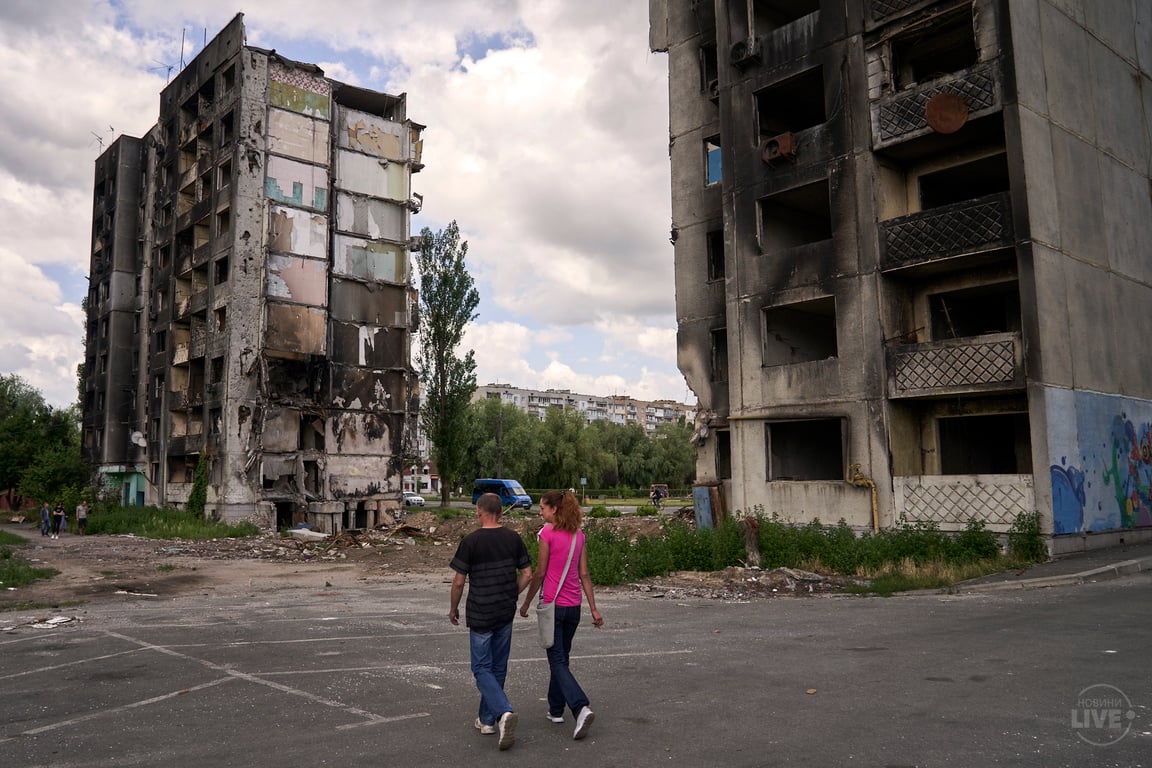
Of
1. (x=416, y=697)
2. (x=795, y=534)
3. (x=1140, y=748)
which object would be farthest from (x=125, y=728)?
(x=795, y=534)

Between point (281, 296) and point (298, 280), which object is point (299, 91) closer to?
point (298, 280)

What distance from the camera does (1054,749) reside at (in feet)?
17.1

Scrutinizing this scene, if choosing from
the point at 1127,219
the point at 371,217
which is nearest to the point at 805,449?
the point at 1127,219

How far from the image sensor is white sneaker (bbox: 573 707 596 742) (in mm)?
5777

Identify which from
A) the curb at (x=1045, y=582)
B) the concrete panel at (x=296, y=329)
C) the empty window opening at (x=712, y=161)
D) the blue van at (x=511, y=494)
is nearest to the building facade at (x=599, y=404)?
the blue van at (x=511, y=494)

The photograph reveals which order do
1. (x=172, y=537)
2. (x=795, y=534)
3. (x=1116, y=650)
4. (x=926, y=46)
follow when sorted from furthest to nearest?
(x=172, y=537) < (x=926, y=46) < (x=795, y=534) < (x=1116, y=650)

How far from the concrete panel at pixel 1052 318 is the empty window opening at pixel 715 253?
9732 mm

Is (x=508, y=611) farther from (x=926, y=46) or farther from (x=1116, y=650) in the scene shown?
(x=926, y=46)

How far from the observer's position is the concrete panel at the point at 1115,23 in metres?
21.2

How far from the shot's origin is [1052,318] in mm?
17391

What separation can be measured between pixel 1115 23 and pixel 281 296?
110 feet

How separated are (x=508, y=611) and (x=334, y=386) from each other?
116ft

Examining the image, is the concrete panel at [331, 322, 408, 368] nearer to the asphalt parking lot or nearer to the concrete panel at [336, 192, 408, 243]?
the concrete panel at [336, 192, 408, 243]

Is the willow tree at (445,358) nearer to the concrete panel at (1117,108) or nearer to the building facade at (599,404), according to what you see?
the concrete panel at (1117,108)
